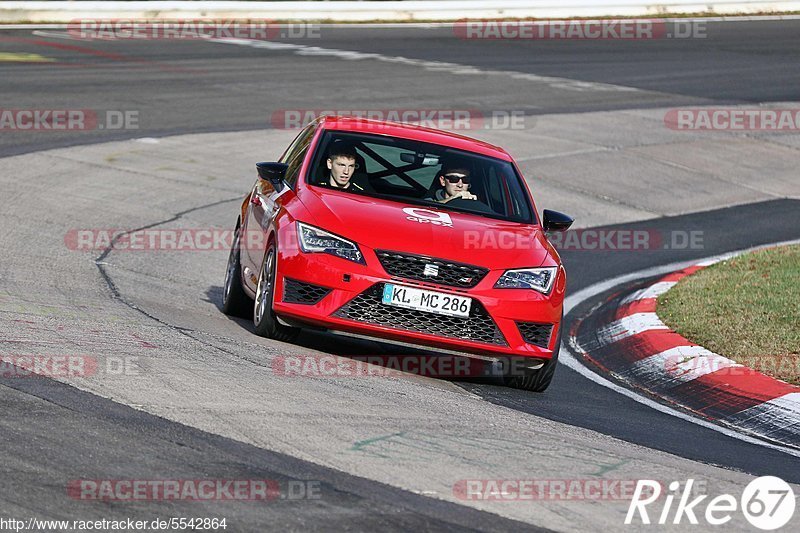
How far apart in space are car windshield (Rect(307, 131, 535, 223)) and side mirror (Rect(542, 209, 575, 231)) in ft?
0.47

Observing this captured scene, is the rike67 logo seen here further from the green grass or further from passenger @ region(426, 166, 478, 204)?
passenger @ region(426, 166, 478, 204)

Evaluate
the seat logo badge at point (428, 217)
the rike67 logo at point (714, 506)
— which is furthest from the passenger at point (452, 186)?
the rike67 logo at point (714, 506)

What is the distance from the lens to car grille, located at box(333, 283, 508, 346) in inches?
317

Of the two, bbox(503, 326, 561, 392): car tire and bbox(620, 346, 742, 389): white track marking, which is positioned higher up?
bbox(503, 326, 561, 392): car tire

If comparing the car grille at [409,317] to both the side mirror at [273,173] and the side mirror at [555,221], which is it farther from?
the side mirror at [273,173]

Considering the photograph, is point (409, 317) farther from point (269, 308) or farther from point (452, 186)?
point (452, 186)

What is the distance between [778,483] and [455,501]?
5.93 feet

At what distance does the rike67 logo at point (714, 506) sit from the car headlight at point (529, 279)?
2453 mm

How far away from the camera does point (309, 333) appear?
9.41m

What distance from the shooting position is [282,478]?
543 cm

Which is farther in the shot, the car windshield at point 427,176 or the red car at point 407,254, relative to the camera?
the car windshield at point 427,176

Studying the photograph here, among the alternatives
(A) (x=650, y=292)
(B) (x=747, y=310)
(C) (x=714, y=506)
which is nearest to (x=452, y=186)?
(B) (x=747, y=310)

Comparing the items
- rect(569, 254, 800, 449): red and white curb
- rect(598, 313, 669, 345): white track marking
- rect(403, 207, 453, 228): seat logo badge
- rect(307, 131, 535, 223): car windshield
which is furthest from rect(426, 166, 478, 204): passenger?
rect(598, 313, 669, 345): white track marking

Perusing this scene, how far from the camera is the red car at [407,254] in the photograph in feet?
26.6
